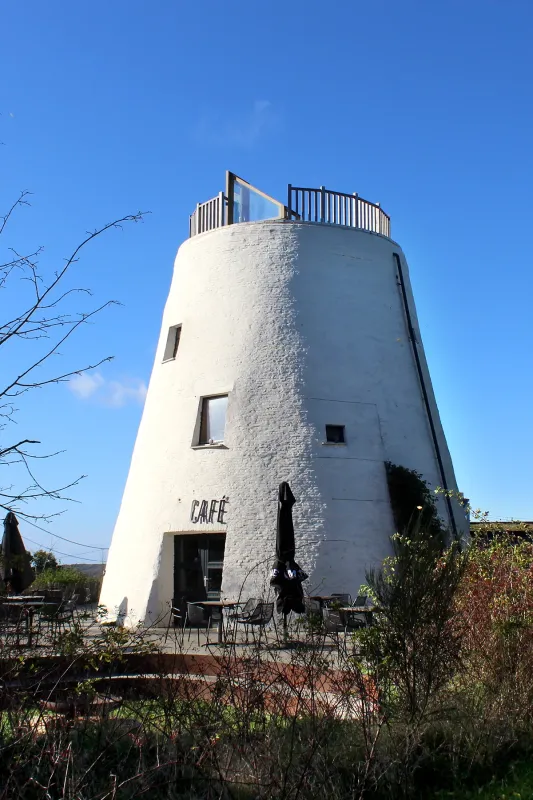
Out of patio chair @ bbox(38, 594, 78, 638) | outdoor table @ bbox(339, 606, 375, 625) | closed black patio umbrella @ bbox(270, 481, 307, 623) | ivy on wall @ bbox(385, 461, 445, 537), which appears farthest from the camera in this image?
ivy on wall @ bbox(385, 461, 445, 537)

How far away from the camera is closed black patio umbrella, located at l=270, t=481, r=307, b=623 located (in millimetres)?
15586

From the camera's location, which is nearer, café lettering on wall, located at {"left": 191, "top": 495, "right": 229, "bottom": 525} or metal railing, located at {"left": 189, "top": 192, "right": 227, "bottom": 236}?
café lettering on wall, located at {"left": 191, "top": 495, "right": 229, "bottom": 525}

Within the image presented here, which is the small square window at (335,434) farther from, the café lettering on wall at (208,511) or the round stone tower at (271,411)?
the café lettering on wall at (208,511)

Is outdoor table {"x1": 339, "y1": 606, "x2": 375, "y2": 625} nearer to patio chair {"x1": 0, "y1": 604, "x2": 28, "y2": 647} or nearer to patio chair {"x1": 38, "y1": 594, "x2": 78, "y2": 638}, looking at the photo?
patio chair {"x1": 38, "y1": 594, "x2": 78, "y2": 638}

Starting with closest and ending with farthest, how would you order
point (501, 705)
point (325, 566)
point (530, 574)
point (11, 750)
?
1. point (11, 750)
2. point (501, 705)
3. point (530, 574)
4. point (325, 566)

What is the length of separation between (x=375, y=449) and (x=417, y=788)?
1354 centimetres

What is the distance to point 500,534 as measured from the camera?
36.8 ft

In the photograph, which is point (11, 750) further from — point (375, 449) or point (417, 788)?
point (375, 449)

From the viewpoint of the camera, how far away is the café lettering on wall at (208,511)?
1930 cm

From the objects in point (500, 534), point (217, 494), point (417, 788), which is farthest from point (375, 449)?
point (417, 788)

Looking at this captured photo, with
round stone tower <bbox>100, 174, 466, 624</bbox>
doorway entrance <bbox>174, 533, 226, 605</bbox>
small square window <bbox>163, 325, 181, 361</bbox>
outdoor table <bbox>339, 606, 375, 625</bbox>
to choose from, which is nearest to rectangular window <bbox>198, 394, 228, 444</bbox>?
round stone tower <bbox>100, 174, 466, 624</bbox>

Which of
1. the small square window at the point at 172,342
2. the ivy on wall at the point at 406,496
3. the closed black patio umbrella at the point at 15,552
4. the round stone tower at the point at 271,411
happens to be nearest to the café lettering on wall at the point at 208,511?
the round stone tower at the point at 271,411

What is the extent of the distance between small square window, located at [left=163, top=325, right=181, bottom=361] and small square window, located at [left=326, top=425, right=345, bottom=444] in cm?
469

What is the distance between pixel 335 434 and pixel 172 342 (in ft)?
16.8
